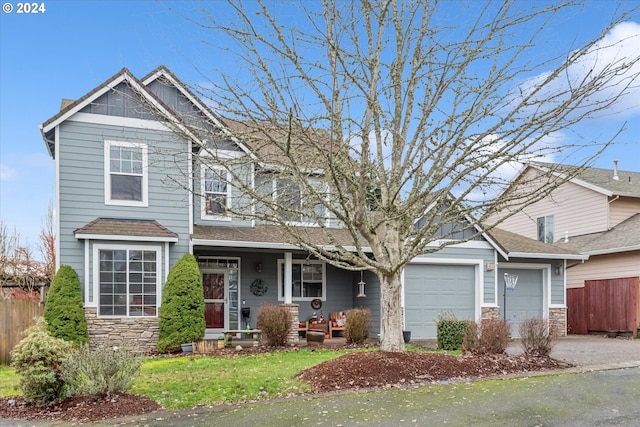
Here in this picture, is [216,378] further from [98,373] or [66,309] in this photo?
[66,309]

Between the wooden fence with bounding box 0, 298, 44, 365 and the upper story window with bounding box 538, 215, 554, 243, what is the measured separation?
19.7 meters

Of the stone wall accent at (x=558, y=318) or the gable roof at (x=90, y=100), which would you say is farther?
the stone wall accent at (x=558, y=318)

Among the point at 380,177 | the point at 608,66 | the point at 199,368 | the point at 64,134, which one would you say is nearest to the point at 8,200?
the point at 64,134

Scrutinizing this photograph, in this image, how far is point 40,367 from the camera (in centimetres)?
744

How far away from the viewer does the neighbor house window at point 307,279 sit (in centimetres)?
1688

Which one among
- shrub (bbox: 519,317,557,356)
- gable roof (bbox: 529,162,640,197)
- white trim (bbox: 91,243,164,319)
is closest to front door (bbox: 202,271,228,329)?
white trim (bbox: 91,243,164,319)

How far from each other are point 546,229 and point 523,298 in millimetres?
7140

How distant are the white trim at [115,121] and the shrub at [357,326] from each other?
666cm

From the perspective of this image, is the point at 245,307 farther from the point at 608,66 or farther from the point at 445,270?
the point at 608,66

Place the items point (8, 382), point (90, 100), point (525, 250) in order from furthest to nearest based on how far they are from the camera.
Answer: point (525, 250)
point (90, 100)
point (8, 382)

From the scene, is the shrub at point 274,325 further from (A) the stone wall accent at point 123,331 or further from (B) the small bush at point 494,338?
(B) the small bush at point 494,338

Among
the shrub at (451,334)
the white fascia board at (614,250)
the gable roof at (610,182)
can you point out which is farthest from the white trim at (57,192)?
the white fascia board at (614,250)

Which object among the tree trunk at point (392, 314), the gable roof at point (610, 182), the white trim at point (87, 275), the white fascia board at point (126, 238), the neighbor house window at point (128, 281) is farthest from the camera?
the gable roof at point (610, 182)

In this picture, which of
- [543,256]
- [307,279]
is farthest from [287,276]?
[543,256]
